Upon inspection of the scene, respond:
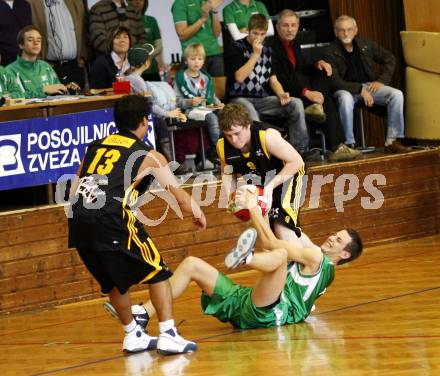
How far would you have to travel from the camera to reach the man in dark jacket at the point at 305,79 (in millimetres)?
11445

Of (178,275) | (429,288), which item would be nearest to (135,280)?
(178,275)

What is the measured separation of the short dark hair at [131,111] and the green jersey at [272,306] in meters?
1.27

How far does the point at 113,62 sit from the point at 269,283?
3.99 m

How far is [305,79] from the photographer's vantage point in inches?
461

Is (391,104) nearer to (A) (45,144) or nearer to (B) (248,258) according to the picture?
(A) (45,144)

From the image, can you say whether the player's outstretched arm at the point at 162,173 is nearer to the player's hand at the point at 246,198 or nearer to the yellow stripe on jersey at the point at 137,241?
the yellow stripe on jersey at the point at 137,241

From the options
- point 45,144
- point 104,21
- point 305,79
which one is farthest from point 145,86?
point 305,79

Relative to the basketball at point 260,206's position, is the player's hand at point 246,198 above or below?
above

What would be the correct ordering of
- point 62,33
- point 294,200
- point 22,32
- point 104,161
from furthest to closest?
point 62,33 < point 22,32 < point 294,200 < point 104,161

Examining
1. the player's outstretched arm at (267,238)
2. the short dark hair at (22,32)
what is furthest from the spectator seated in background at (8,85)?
the player's outstretched arm at (267,238)

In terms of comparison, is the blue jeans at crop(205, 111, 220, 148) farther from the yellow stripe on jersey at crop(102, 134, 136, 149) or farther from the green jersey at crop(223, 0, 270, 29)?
the yellow stripe on jersey at crop(102, 134, 136, 149)

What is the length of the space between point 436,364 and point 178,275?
2028 mm

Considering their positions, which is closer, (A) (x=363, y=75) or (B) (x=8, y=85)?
(B) (x=8, y=85)

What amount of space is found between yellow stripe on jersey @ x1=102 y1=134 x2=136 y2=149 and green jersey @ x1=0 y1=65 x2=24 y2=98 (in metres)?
3.01
